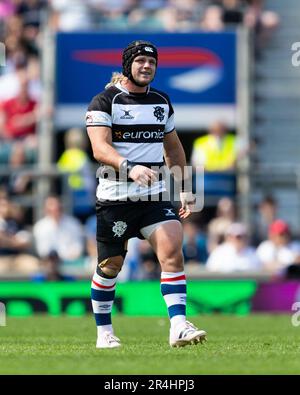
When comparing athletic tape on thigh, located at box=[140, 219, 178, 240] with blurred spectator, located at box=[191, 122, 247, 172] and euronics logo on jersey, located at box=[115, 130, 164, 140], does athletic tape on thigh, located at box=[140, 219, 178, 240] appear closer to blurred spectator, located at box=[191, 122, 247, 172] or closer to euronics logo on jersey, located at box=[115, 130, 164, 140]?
euronics logo on jersey, located at box=[115, 130, 164, 140]

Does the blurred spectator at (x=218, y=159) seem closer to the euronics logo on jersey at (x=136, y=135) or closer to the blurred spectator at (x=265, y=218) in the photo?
the blurred spectator at (x=265, y=218)

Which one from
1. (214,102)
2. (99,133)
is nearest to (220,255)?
(214,102)

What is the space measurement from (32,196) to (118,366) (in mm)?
11105

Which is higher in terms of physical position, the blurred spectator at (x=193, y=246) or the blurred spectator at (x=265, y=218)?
the blurred spectator at (x=265, y=218)

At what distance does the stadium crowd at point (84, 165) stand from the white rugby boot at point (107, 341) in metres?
7.08

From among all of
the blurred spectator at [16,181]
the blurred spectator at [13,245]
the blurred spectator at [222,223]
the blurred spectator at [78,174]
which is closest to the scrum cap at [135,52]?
the blurred spectator at [13,245]

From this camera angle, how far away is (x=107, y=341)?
9633 mm

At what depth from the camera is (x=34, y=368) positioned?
7793 millimetres

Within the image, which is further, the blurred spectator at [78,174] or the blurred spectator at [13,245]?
the blurred spectator at [78,174]

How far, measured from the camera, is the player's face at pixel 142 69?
9.41 metres

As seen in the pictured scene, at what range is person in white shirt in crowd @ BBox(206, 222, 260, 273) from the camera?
17.2 meters

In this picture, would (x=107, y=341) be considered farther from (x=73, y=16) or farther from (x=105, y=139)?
(x=73, y=16)

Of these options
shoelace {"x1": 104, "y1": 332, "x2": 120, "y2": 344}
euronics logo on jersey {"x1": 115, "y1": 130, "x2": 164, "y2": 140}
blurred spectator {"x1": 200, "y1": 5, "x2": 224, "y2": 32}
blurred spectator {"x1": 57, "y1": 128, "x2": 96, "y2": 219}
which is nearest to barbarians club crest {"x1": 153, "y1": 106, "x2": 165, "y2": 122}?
euronics logo on jersey {"x1": 115, "y1": 130, "x2": 164, "y2": 140}

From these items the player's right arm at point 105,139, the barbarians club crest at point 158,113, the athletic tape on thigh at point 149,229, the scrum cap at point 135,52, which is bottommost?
the athletic tape on thigh at point 149,229
